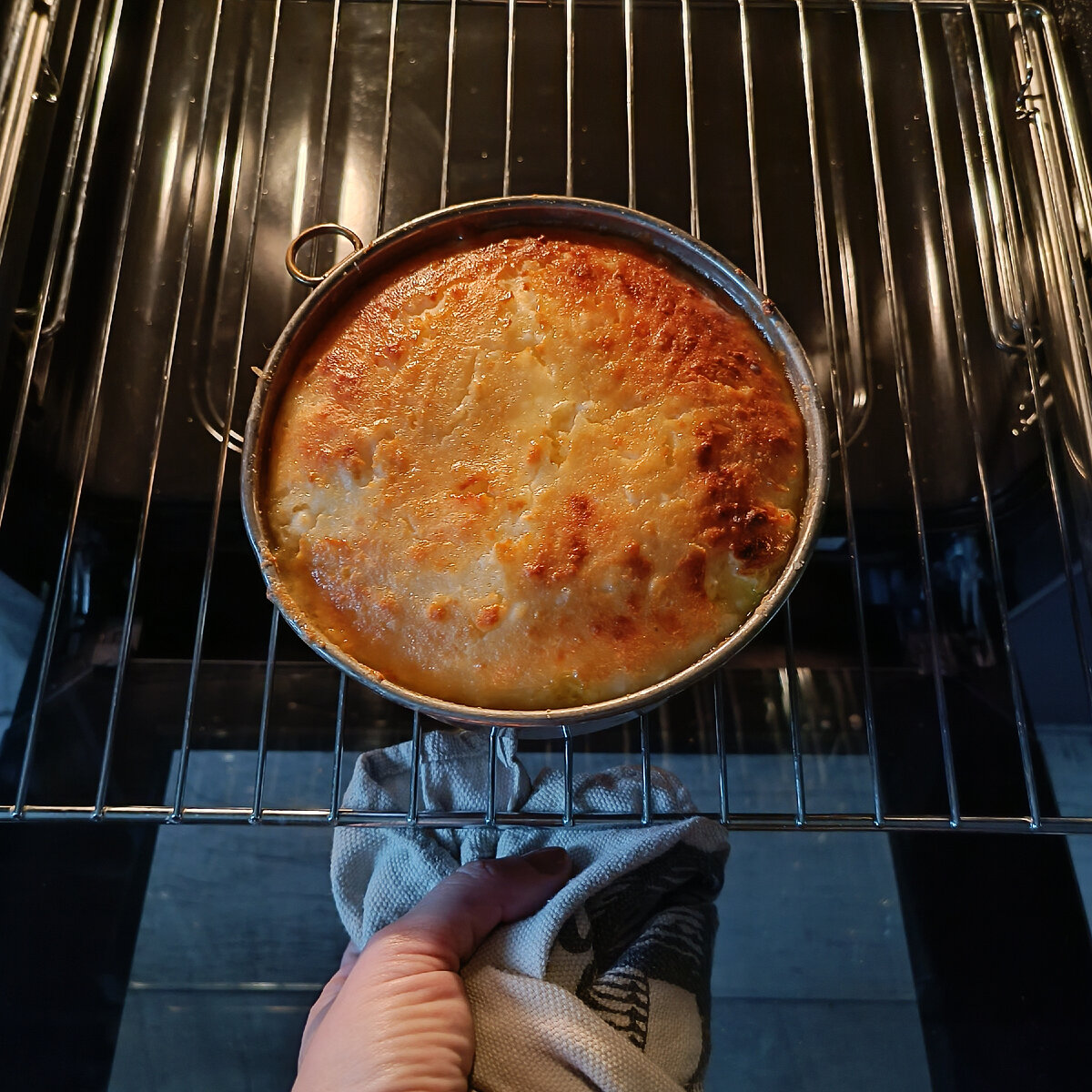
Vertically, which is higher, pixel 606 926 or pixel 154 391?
pixel 154 391

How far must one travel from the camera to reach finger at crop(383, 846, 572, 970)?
0.94m

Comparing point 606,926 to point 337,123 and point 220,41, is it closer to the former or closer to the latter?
point 337,123

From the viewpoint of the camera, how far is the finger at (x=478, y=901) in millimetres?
939

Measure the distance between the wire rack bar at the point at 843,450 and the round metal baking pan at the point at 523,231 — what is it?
16 cm

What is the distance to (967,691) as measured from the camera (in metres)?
1.26

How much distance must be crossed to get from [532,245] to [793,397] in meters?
0.34

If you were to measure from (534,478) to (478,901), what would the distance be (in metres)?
0.45

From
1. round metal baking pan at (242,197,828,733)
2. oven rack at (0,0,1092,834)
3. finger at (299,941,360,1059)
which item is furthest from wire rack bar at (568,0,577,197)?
finger at (299,941,360,1059)

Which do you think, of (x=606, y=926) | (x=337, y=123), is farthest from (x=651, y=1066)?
(x=337, y=123)

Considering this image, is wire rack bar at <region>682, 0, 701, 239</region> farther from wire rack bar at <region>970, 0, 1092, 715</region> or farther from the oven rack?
wire rack bar at <region>970, 0, 1092, 715</region>

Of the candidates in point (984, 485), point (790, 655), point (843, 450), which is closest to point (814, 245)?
point (843, 450)

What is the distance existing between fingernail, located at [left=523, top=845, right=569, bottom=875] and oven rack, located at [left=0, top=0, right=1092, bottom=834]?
0.31 ft

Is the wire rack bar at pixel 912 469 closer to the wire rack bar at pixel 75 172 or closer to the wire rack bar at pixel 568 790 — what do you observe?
the wire rack bar at pixel 568 790

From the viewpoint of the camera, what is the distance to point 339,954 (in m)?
1.21
